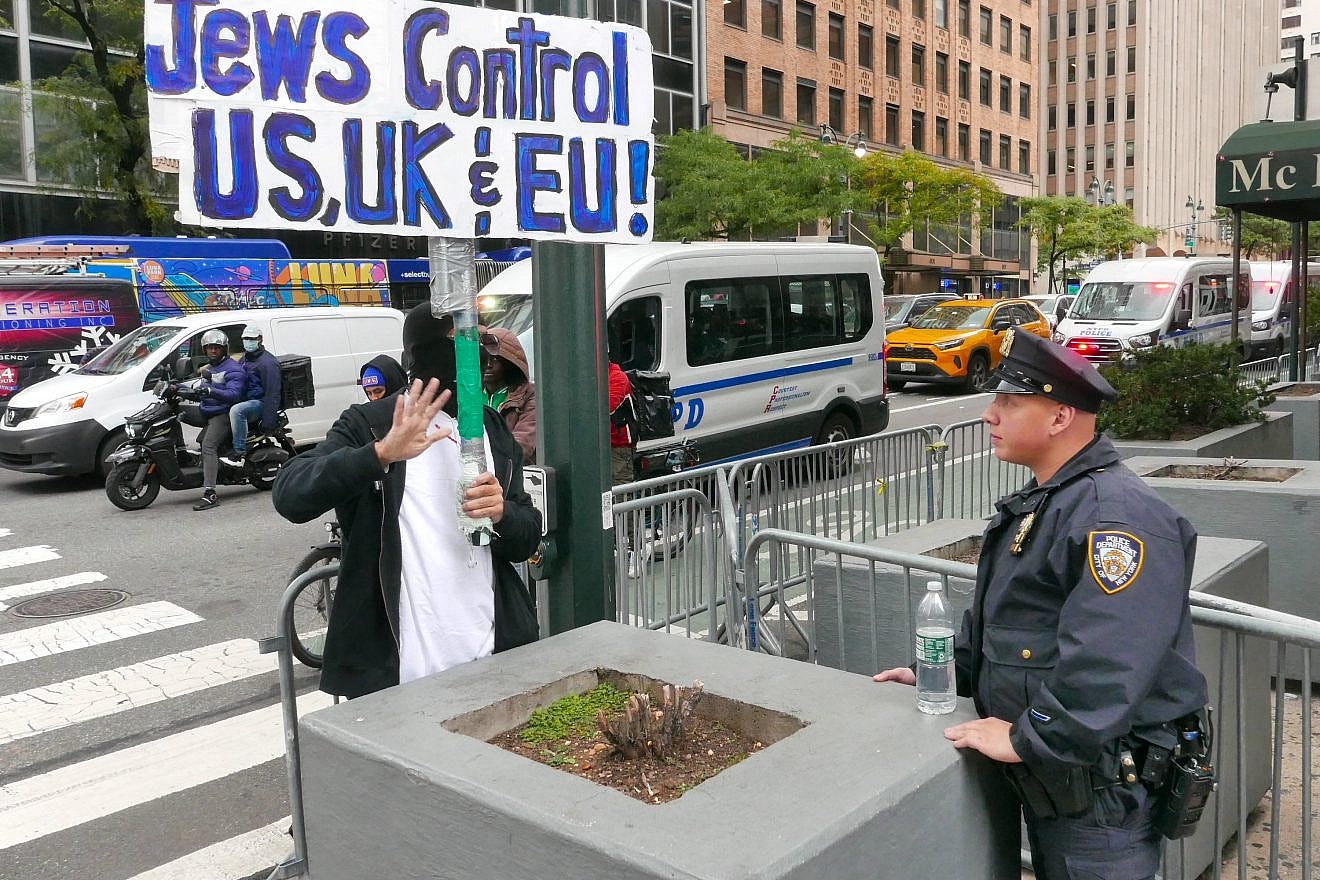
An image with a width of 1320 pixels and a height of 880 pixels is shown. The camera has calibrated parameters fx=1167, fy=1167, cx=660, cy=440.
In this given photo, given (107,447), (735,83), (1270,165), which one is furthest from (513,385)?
(735,83)

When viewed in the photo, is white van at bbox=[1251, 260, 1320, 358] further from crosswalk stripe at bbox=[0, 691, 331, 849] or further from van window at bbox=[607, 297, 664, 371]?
crosswalk stripe at bbox=[0, 691, 331, 849]

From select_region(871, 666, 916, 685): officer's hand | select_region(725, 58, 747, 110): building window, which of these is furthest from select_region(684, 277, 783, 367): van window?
select_region(725, 58, 747, 110): building window

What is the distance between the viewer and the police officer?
90.7 inches

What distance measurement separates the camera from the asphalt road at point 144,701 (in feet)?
15.2

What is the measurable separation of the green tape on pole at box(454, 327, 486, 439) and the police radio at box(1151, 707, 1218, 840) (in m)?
1.81

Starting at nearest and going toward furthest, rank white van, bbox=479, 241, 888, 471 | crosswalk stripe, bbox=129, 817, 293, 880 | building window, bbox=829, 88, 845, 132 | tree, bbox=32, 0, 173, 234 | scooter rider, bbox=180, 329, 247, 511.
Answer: crosswalk stripe, bbox=129, 817, 293, 880
white van, bbox=479, 241, 888, 471
scooter rider, bbox=180, 329, 247, 511
tree, bbox=32, 0, 173, 234
building window, bbox=829, 88, 845, 132

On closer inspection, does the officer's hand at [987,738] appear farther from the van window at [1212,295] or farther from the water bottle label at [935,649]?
the van window at [1212,295]

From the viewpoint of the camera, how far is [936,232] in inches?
2130

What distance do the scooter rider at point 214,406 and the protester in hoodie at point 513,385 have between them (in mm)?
5793

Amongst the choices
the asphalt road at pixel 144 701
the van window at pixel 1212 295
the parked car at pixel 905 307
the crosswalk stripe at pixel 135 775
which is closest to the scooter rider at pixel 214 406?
the asphalt road at pixel 144 701

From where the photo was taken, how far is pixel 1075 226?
56.1m

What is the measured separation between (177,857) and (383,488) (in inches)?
88.1

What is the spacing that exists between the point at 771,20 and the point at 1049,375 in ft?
141

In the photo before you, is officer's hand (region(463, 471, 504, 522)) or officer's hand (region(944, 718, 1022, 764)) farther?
officer's hand (region(463, 471, 504, 522))
